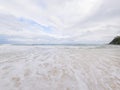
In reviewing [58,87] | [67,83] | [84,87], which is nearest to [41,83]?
[58,87]

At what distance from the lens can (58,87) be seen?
11.7 feet

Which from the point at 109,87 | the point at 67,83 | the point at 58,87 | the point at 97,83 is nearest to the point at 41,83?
the point at 58,87

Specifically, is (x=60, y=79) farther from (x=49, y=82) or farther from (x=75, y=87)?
(x=75, y=87)

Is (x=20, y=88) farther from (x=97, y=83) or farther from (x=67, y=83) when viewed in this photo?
(x=97, y=83)

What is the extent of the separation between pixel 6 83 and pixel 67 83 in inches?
81.7

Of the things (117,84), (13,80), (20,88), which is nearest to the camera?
(20,88)

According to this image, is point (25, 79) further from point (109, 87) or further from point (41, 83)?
point (109, 87)

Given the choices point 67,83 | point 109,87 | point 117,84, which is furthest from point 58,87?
point 117,84

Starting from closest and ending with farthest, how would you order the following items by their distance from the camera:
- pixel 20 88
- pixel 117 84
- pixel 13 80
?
pixel 20 88, pixel 117 84, pixel 13 80

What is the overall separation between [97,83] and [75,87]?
0.83m

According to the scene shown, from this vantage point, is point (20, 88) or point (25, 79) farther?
point (25, 79)

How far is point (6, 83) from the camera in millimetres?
3793

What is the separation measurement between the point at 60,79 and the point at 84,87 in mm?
982

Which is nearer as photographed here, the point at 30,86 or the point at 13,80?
the point at 30,86
